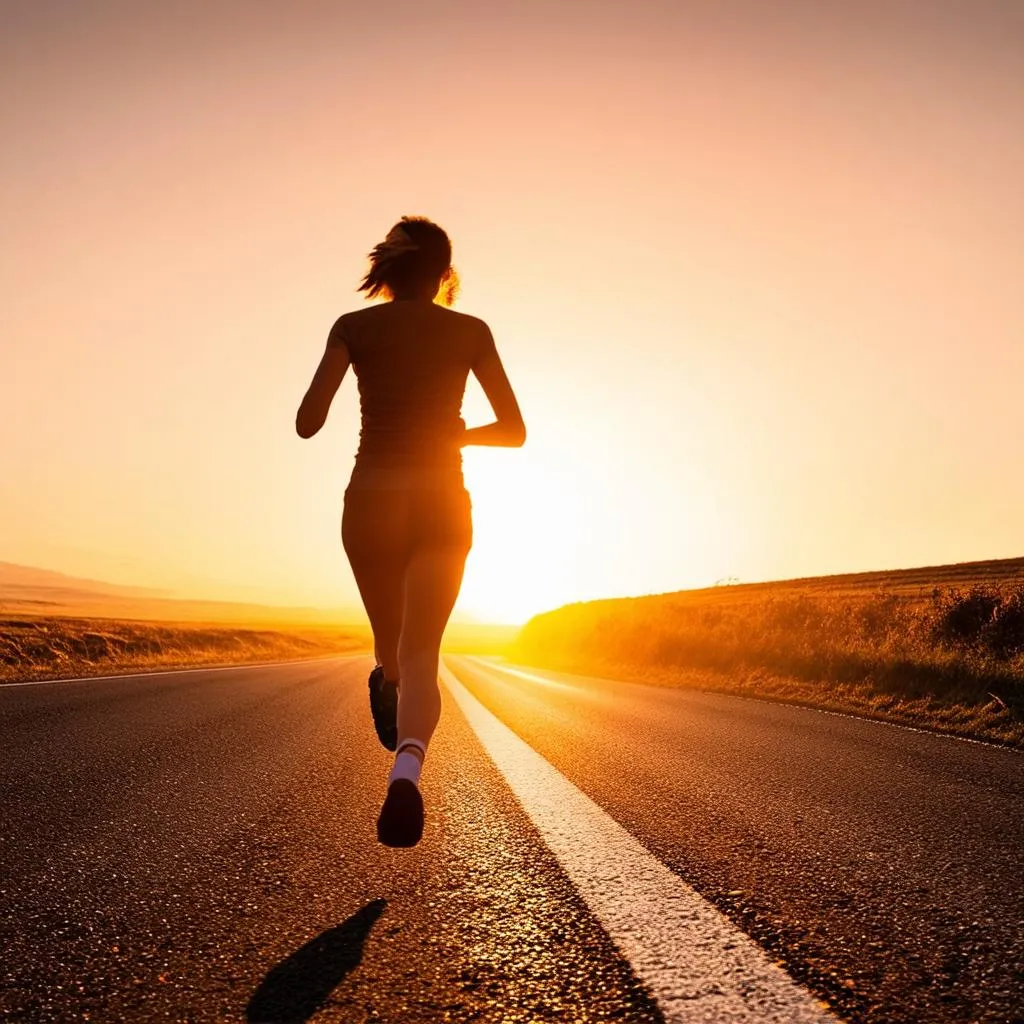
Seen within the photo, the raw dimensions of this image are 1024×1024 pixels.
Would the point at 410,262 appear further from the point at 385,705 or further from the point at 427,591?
the point at 385,705

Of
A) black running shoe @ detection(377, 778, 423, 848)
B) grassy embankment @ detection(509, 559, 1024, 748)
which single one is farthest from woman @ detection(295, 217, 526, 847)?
grassy embankment @ detection(509, 559, 1024, 748)

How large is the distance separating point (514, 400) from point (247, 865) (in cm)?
183

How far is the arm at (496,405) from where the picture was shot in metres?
2.85

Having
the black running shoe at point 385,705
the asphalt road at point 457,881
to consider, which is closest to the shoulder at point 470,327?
the black running shoe at point 385,705

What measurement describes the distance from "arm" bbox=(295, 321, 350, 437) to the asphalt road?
4.98 ft

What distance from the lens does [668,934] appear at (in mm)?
1873

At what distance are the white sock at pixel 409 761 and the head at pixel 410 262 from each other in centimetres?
160

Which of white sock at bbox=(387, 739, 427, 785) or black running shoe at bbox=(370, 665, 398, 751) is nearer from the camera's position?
white sock at bbox=(387, 739, 427, 785)

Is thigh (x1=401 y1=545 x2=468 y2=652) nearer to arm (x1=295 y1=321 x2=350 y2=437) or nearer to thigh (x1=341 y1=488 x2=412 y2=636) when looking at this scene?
thigh (x1=341 y1=488 x2=412 y2=636)

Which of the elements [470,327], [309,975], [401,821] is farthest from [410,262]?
[309,975]

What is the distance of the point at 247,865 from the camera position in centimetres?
255

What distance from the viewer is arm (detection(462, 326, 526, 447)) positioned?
9.35ft

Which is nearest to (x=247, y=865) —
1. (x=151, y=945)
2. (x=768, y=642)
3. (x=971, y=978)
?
(x=151, y=945)

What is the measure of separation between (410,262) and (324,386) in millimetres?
574
